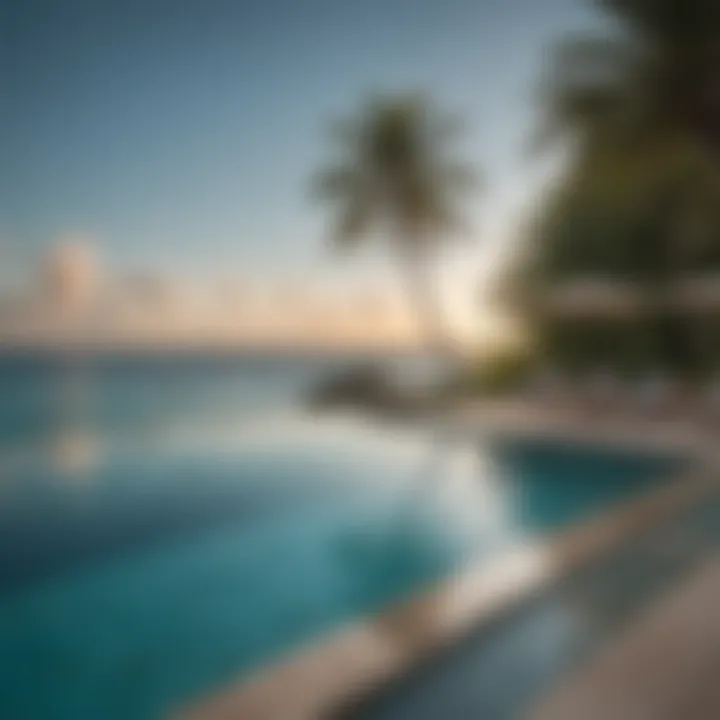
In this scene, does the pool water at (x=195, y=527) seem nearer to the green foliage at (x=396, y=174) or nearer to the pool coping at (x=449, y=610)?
the pool coping at (x=449, y=610)

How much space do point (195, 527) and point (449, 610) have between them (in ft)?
2.39

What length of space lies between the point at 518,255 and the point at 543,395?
0.66 metres

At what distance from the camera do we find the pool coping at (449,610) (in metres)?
1.51

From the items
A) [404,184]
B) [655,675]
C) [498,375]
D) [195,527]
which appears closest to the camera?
[655,675]

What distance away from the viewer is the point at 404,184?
6.87 ft

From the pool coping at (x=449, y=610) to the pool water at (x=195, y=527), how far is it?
2.0 inches

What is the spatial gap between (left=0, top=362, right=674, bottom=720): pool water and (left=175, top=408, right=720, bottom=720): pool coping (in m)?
0.05

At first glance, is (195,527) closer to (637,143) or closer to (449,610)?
(449,610)

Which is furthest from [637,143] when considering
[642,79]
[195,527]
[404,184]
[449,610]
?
[195,527]

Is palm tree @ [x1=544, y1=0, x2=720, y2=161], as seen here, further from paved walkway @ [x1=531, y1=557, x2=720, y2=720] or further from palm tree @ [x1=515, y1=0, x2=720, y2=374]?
paved walkway @ [x1=531, y1=557, x2=720, y2=720]

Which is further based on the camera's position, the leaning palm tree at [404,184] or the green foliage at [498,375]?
the green foliage at [498,375]

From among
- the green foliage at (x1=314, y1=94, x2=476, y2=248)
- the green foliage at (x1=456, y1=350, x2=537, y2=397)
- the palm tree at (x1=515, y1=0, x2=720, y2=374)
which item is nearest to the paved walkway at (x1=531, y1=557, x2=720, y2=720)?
the green foliage at (x1=456, y1=350, x2=537, y2=397)

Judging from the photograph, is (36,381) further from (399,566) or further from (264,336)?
(399,566)

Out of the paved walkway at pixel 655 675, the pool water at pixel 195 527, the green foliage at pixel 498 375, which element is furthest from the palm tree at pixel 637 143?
the paved walkway at pixel 655 675
